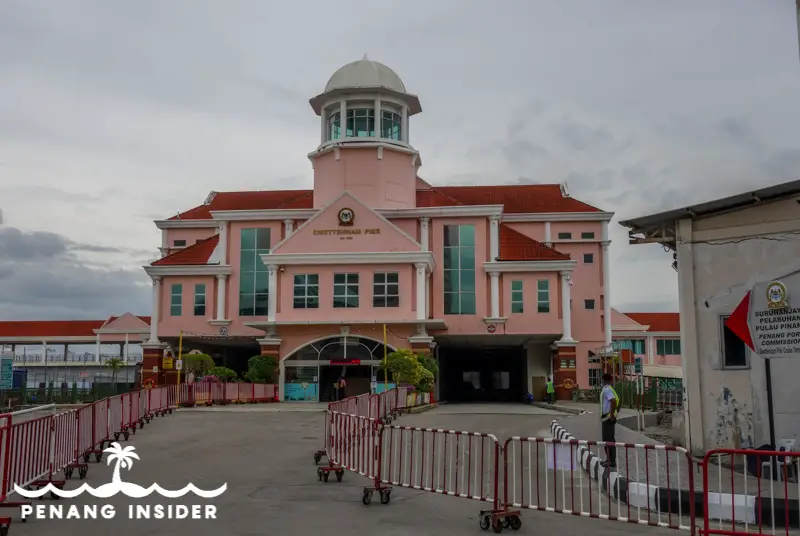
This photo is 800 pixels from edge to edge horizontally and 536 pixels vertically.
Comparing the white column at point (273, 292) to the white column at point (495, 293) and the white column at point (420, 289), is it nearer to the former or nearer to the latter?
the white column at point (420, 289)

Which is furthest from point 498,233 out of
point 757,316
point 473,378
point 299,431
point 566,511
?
point 566,511

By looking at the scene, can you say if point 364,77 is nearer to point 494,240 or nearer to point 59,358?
point 494,240

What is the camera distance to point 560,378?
42.6 meters

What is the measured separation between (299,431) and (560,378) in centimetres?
2395

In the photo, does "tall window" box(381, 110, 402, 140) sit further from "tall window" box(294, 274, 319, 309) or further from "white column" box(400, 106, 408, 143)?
"tall window" box(294, 274, 319, 309)

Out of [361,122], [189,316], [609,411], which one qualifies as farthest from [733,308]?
[189,316]

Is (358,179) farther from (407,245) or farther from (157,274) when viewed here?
(157,274)

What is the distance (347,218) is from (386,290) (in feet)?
13.4

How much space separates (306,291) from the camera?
3984cm

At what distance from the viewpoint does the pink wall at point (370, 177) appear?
43.5m

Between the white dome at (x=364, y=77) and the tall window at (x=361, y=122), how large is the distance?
57.7 inches

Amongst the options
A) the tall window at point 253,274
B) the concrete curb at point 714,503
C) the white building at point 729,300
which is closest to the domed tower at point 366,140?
the tall window at point 253,274

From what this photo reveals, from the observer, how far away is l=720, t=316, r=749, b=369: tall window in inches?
584

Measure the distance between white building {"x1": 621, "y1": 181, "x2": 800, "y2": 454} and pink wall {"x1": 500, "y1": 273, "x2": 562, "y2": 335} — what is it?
26.4m
